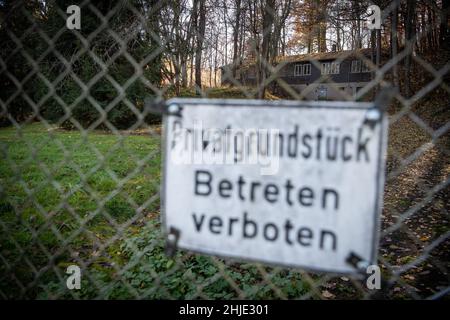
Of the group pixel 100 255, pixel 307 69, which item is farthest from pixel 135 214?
pixel 307 69

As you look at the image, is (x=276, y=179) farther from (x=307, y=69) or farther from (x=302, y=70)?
(x=302, y=70)

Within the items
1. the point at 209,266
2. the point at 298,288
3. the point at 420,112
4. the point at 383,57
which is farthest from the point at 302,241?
the point at 383,57

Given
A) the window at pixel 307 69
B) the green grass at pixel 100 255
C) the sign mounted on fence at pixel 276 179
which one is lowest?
the green grass at pixel 100 255

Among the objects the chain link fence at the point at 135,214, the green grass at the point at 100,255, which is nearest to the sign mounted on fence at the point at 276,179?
the chain link fence at the point at 135,214

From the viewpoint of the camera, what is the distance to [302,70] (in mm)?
28984

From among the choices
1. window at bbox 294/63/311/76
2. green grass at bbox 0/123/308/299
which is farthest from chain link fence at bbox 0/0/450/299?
window at bbox 294/63/311/76

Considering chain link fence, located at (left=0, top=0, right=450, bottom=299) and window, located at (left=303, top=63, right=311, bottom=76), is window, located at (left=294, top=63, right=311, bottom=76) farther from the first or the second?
chain link fence, located at (left=0, top=0, right=450, bottom=299)

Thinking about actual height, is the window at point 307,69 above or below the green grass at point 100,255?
above

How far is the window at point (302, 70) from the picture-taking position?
92.2 feet

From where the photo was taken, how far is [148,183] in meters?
4.29

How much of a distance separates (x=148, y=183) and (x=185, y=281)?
249 cm

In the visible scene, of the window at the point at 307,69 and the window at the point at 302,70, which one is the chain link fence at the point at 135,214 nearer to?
the window at the point at 307,69

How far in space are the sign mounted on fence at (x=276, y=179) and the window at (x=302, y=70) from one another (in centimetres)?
2890
